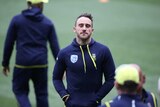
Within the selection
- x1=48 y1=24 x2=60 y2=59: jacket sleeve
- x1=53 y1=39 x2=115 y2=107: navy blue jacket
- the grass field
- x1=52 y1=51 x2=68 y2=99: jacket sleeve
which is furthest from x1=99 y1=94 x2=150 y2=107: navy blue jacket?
the grass field

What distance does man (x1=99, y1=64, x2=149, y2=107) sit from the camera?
233 inches

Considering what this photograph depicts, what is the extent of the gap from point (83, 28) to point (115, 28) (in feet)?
34.3

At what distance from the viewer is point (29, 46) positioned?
959cm

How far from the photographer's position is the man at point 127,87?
5914mm

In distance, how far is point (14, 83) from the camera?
9.66m

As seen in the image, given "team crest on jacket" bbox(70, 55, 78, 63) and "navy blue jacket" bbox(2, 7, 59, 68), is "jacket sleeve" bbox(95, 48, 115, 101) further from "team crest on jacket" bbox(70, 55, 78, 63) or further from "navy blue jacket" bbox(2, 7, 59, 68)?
"navy blue jacket" bbox(2, 7, 59, 68)

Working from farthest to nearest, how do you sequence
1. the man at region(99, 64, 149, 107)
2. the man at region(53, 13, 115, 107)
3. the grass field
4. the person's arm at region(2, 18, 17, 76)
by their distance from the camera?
the grass field < the person's arm at region(2, 18, 17, 76) < the man at region(53, 13, 115, 107) < the man at region(99, 64, 149, 107)

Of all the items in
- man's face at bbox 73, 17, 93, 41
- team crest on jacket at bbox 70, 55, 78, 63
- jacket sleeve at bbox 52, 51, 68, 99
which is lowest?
jacket sleeve at bbox 52, 51, 68, 99

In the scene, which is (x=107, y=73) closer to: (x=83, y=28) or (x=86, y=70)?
(x=86, y=70)

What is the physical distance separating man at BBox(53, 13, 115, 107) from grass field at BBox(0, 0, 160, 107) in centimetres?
380

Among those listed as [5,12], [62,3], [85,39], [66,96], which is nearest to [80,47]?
[85,39]

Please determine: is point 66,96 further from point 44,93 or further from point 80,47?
point 44,93

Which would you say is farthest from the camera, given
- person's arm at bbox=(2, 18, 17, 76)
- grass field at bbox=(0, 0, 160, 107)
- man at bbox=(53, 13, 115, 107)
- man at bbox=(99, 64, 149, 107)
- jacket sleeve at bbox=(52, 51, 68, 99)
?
grass field at bbox=(0, 0, 160, 107)

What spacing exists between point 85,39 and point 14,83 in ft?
8.02
